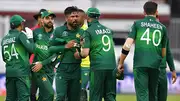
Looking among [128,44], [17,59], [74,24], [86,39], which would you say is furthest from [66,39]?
[128,44]

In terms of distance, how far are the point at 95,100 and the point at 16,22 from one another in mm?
2292

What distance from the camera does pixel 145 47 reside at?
1430 centimetres

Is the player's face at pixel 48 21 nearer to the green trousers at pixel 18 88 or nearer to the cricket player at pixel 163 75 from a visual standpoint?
the green trousers at pixel 18 88

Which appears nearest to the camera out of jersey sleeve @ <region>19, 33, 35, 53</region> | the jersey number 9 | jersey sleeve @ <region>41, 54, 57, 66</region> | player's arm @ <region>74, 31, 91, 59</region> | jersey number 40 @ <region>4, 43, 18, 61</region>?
player's arm @ <region>74, 31, 91, 59</region>

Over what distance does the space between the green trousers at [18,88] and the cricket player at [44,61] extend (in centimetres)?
92

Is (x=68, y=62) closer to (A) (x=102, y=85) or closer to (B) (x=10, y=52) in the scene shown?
(A) (x=102, y=85)

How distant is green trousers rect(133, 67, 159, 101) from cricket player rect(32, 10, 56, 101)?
2477 mm

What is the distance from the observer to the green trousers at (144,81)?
14.3 meters

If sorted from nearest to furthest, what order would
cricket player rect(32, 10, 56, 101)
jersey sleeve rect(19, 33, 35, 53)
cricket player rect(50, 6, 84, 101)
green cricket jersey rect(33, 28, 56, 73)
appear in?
jersey sleeve rect(19, 33, 35, 53)
cricket player rect(50, 6, 84, 101)
cricket player rect(32, 10, 56, 101)
green cricket jersey rect(33, 28, 56, 73)

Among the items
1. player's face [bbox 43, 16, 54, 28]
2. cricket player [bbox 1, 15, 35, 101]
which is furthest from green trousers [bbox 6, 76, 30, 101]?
player's face [bbox 43, 16, 54, 28]

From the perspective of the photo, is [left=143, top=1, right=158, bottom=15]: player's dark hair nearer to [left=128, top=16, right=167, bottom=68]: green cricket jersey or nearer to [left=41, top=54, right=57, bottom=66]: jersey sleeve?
[left=128, top=16, right=167, bottom=68]: green cricket jersey

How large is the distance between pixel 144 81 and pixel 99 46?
1.15 m

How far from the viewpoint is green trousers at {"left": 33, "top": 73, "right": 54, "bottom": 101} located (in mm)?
16203

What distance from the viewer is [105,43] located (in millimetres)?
14719
